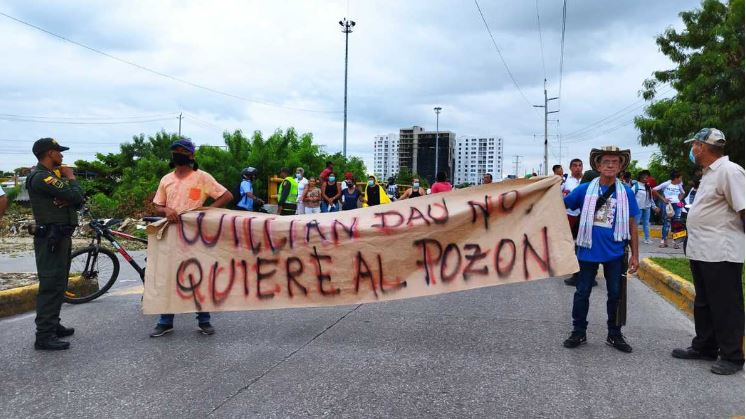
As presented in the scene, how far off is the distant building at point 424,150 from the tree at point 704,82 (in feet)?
268

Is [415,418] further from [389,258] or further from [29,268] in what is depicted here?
[29,268]

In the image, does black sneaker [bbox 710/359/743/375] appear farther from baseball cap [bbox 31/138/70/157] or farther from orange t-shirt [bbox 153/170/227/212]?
baseball cap [bbox 31/138/70/157]

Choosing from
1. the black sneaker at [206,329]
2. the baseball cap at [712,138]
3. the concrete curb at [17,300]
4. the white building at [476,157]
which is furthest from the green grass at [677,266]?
the white building at [476,157]

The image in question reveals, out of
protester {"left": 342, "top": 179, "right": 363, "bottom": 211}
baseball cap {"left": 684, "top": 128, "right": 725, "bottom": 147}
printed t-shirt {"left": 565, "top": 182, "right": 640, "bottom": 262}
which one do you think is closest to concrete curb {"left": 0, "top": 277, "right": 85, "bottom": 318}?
printed t-shirt {"left": 565, "top": 182, "right": 640, "bottom": 262}

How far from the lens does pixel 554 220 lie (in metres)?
4.68

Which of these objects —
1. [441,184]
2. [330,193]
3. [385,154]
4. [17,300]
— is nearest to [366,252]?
[17,300]

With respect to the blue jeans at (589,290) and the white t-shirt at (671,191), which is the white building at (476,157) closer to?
the white t-shirt at (671,191)

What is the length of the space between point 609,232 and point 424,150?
113 meters

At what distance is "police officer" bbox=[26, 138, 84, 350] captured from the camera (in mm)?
4812

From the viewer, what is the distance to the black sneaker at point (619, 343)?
4.71 metres

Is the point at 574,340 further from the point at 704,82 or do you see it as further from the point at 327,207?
the point at 704,82

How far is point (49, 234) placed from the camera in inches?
191

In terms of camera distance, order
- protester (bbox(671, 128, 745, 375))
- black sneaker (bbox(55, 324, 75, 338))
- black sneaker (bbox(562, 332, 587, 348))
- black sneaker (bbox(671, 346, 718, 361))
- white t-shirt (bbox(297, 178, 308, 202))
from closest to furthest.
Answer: protester (bbox(671, 128, 745, 375)) < black sneaker (bbox(671, 346, 718, 361)) < black sneaker (bbox(562, 332, 587, 348)) < black sneaker (bbox(55, 324, 75, 338)) < white t-shirt (bbox(297, 178, 308, 202))

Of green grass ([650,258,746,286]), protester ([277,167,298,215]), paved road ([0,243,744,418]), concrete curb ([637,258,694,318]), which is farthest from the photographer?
protester ([277,167,298,215])
